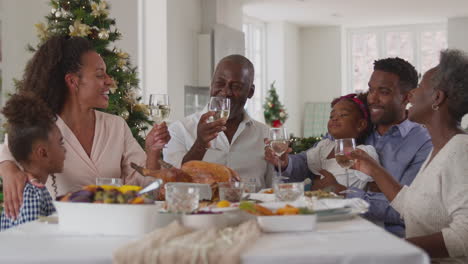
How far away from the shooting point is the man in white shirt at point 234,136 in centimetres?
336

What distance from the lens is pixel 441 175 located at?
2.06 meters

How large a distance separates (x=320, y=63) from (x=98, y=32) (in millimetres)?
11051

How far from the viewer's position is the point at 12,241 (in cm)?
148

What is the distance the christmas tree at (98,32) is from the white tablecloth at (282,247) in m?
2.85

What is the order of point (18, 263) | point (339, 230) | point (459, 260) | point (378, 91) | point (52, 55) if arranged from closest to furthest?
point (18, 263) → point (339, 230) → point (459, 260) → point (52, 55) → point (378, 91)

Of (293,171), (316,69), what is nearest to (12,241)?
(293,171)

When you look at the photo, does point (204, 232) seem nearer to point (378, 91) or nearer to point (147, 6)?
point (378, 91)

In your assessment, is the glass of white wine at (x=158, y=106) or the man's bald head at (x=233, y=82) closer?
the glass of white wine at (x=158, y=106)

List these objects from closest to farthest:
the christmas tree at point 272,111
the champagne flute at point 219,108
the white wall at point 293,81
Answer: the champagne flute at point 219,108
the christmas tree at point 272,111
the white wall at point 293,81

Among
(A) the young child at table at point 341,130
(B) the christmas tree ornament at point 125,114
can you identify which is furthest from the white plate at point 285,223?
(B) the christmas tree ornament at point 125,114

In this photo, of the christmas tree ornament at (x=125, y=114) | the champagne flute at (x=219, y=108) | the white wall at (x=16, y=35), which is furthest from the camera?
the white wall at (x=16, y=35)

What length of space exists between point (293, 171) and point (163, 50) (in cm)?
541

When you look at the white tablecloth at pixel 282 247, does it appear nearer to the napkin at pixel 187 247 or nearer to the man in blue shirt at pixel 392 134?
the napkin at pixel 187 247

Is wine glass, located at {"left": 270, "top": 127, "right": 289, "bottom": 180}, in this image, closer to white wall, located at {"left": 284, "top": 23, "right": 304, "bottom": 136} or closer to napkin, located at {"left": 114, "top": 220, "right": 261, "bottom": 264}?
napkin, located at {"left": 114, "top": 220, "right": 261, "bottom": 264}
